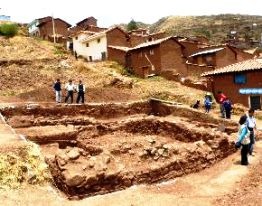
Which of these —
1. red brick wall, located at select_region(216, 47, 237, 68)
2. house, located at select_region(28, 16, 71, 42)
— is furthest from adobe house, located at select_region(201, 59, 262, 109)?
house, located at select_region(28, 16, 71, 42)

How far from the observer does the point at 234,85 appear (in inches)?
1298

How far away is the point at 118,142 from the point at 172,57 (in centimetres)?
2084

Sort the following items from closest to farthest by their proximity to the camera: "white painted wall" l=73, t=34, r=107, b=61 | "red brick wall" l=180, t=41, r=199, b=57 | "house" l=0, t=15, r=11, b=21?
"red brick wall" l=180, t=41, r=199, b=57
"white painted wall" l=73, t=34, r=107, b=61
"house" l=0, t=15, r=11, b=21

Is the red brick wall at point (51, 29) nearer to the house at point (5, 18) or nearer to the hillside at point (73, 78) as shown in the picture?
the house at point (5, 18)

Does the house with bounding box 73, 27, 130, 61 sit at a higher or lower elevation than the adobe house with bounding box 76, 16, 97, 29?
lower

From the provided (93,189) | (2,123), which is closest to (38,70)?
(2,123)

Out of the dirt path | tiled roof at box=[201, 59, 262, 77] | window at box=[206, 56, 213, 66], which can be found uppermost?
window at box=[206, 56, 213, 66]

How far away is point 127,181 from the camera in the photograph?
46.2 ft

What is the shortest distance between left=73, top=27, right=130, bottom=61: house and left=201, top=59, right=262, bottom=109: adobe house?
1715 centimetres

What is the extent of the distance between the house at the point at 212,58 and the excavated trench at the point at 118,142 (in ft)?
45.6

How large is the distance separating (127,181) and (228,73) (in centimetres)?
2089

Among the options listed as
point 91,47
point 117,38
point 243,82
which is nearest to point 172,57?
point 117,38

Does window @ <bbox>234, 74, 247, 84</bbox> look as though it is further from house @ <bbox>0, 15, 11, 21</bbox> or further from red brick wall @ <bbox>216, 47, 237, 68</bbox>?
house @ <bbox>0, 15, 11, 21</bbox>

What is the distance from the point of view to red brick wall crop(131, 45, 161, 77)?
140 ft
